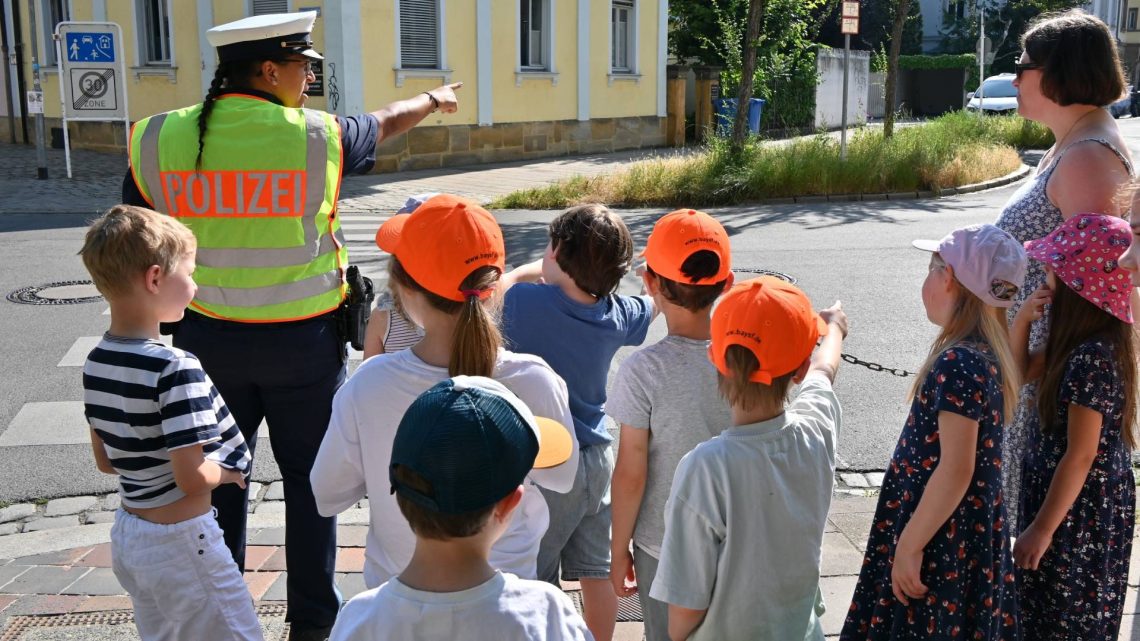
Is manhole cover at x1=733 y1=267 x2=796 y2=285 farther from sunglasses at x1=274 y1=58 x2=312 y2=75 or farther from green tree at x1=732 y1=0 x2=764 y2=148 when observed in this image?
green tree at x1=732 y1=0 x2=764 y2=148

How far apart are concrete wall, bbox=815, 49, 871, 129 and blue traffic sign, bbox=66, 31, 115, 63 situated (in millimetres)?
19165

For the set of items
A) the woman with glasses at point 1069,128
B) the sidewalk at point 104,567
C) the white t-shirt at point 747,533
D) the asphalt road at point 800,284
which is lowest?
the sidewalk at point 104,567

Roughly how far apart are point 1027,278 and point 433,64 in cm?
1819

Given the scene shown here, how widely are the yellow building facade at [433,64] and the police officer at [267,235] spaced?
593 inches

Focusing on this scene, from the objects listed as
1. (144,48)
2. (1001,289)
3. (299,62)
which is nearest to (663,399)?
(1001,289)

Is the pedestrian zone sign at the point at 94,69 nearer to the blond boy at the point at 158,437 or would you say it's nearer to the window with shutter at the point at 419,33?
the window with shutter at the point at 419,33

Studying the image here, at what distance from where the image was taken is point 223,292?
11.2 ft

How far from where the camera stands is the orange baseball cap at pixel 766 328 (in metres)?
2.47

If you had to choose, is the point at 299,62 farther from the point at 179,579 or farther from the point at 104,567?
the point at 104,567

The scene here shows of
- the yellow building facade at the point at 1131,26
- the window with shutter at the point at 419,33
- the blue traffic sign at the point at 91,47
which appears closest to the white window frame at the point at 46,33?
the blue traffic sign at the point at 91,47

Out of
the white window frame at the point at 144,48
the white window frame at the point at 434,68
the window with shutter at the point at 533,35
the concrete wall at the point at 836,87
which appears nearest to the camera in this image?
the white window frame at the point at 434,68

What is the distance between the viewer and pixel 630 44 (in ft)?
83.8

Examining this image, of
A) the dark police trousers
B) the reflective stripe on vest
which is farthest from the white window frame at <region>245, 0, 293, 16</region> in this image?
the dark police trousers

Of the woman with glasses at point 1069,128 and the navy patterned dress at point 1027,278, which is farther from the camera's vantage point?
the woman with glasses at point 1069,128
